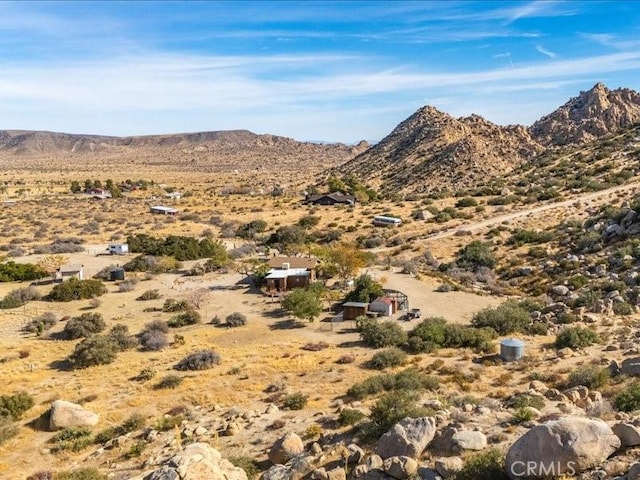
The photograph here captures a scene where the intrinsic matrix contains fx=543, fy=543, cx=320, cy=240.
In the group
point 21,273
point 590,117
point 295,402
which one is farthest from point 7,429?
point 590,117

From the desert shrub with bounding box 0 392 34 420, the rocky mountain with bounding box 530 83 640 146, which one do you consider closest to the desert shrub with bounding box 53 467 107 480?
the desert shrub with bounding box 0 392 34 420

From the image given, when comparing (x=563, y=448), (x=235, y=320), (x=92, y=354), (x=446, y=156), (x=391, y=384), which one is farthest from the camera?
(x=446, y=156)

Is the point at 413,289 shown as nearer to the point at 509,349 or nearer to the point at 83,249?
the point at 509,349

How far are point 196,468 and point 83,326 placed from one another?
2091 cm

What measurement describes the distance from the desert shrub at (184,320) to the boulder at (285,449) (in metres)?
16.7

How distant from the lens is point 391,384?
2109 cm

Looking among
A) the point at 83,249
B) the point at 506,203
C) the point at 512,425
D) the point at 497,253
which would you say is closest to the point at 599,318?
the point at 512,425

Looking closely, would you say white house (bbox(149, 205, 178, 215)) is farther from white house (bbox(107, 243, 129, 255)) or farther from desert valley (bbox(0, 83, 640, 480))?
white house (bbox(107, 243, 129, 255))

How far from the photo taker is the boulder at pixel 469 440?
13.8 metres

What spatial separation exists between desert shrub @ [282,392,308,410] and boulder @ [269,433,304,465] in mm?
3596

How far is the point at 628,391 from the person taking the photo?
15.7 m

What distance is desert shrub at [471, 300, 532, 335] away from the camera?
27719 mm

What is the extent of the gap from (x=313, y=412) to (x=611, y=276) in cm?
2283

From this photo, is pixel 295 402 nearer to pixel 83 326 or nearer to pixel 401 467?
pixel 401 467
